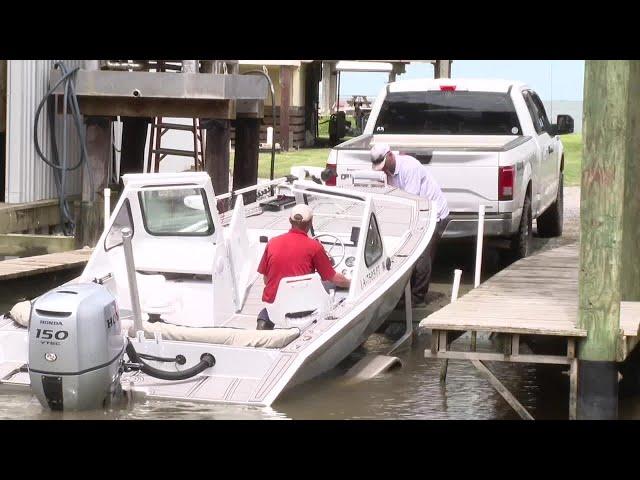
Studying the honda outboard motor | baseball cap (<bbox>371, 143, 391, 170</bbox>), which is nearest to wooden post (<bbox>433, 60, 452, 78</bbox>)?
baseball cap (<bbox>371, 143, 391, 170</bbox>)

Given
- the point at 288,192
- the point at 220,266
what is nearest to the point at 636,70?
the point at 220,266

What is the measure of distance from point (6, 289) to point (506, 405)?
556 cm

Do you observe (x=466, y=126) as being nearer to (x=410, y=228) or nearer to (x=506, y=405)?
(x=410, y=228)

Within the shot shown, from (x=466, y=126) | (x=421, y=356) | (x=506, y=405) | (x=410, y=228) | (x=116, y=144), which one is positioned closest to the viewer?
(x=506, y=405)

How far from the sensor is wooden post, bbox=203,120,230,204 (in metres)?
14.9

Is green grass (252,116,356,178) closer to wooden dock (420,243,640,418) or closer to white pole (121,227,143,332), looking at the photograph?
wooden dock (420,243,640,418)

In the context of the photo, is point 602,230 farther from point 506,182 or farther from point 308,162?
point 308,162

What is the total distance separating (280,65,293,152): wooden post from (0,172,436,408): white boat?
18481 millimetres

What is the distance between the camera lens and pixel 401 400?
8828mm

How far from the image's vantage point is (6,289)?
1205 centimetres

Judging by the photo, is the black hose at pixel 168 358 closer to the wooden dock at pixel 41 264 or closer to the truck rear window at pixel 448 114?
the wooden dock at pixel 41 264

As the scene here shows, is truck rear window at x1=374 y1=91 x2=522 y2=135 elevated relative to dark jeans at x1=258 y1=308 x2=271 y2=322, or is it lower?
elevated

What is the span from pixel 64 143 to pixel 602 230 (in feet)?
30.2
